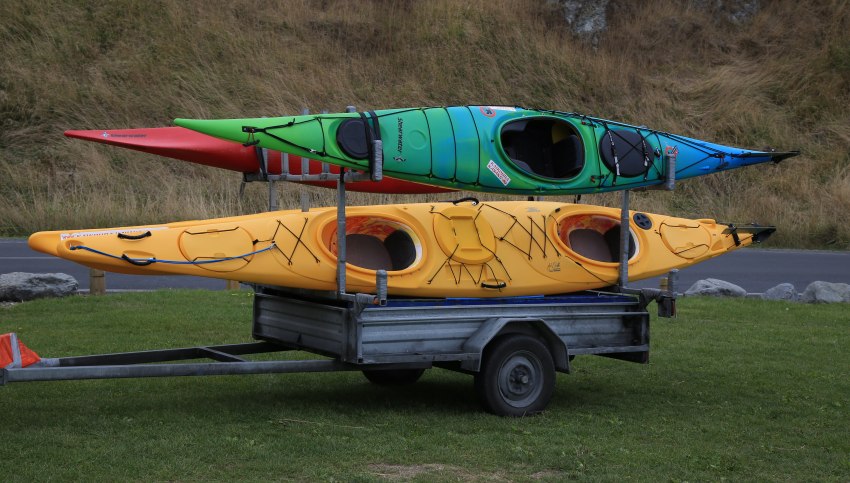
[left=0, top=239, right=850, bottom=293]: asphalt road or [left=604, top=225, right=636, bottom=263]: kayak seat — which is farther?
[left=0, top=239, right=850, bottom=293]: asphalt road

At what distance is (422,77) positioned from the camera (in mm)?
32562

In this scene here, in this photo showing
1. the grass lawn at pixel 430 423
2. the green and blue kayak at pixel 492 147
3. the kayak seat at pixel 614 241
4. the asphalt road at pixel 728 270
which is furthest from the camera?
the asphalt road at pixel 728 270

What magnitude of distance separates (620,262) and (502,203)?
1.15 m

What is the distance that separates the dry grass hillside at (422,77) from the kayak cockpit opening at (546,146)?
14.5m

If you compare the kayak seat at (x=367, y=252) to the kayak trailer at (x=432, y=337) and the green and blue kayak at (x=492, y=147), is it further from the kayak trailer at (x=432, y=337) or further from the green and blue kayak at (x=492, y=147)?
the green and blue kayak at (x=492, y=147)

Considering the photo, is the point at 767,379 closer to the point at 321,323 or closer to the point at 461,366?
the point at 461,366

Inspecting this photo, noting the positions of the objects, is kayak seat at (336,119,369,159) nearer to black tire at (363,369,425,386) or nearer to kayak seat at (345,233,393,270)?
kayak seat at (345,233,393,270)

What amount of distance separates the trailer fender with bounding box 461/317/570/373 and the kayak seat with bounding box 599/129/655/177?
1680 mm

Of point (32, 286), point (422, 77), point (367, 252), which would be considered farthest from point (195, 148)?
point (422, 77)

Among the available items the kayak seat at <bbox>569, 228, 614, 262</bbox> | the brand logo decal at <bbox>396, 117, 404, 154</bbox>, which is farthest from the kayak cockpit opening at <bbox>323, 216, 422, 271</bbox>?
the kayak seat at <bbox>569, 228, 614, 262</bbox>

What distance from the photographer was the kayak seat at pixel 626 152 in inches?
360

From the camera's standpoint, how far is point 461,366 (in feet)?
26.6

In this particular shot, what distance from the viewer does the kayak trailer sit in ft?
25.2

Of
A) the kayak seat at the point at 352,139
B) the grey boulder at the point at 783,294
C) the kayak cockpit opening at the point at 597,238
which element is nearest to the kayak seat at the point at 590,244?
the kayak cockpit opening at the point at 597,238
